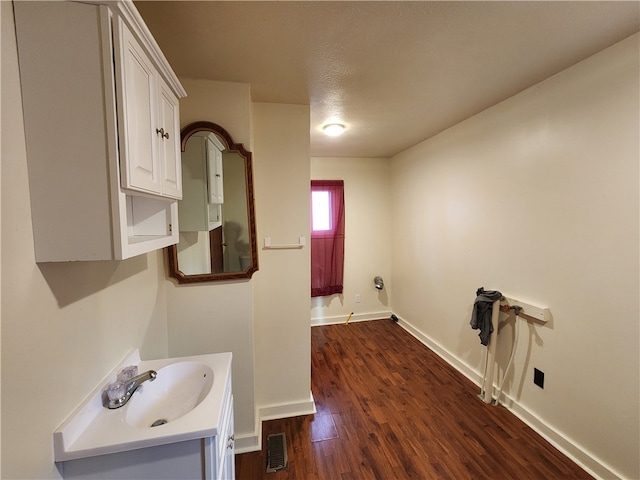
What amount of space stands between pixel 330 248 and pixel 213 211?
2.28m

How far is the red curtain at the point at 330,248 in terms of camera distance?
12.4 ft

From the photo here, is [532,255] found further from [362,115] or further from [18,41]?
[18,41]

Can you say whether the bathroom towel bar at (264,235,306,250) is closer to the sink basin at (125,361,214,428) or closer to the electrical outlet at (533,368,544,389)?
the sink basin at (125,361,214,428)

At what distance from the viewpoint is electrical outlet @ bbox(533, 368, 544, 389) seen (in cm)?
184

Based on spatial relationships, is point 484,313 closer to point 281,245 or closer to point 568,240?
point 568,240

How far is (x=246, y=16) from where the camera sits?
1.17 metres

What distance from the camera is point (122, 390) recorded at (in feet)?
3.40

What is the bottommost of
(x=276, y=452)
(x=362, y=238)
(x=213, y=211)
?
(x=276, y=452)

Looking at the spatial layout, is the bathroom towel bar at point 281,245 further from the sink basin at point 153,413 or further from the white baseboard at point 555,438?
the white baseboard at point 555,438

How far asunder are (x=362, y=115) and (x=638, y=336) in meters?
2.19

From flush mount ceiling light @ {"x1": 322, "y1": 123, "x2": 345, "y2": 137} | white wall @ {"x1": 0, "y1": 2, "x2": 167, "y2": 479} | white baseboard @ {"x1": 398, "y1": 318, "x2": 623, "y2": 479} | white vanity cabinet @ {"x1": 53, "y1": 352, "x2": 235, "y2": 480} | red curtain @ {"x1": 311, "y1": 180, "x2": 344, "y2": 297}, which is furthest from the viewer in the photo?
red curtain @ {"x1": 311, "y1": 180, "x2": 344, "y2": 297}

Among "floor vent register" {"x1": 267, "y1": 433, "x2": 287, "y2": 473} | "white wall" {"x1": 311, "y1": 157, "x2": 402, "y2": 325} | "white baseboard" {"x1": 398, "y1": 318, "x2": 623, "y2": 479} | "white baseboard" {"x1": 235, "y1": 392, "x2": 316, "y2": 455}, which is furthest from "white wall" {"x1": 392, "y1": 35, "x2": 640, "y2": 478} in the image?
"floor vent register" {"x1": 267, "y1": 433, "x2": 287, "y2": 473}

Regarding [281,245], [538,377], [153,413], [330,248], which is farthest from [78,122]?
[330,248]

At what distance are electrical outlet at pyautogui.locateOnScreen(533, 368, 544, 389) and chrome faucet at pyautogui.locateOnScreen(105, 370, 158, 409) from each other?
236 centimetres
